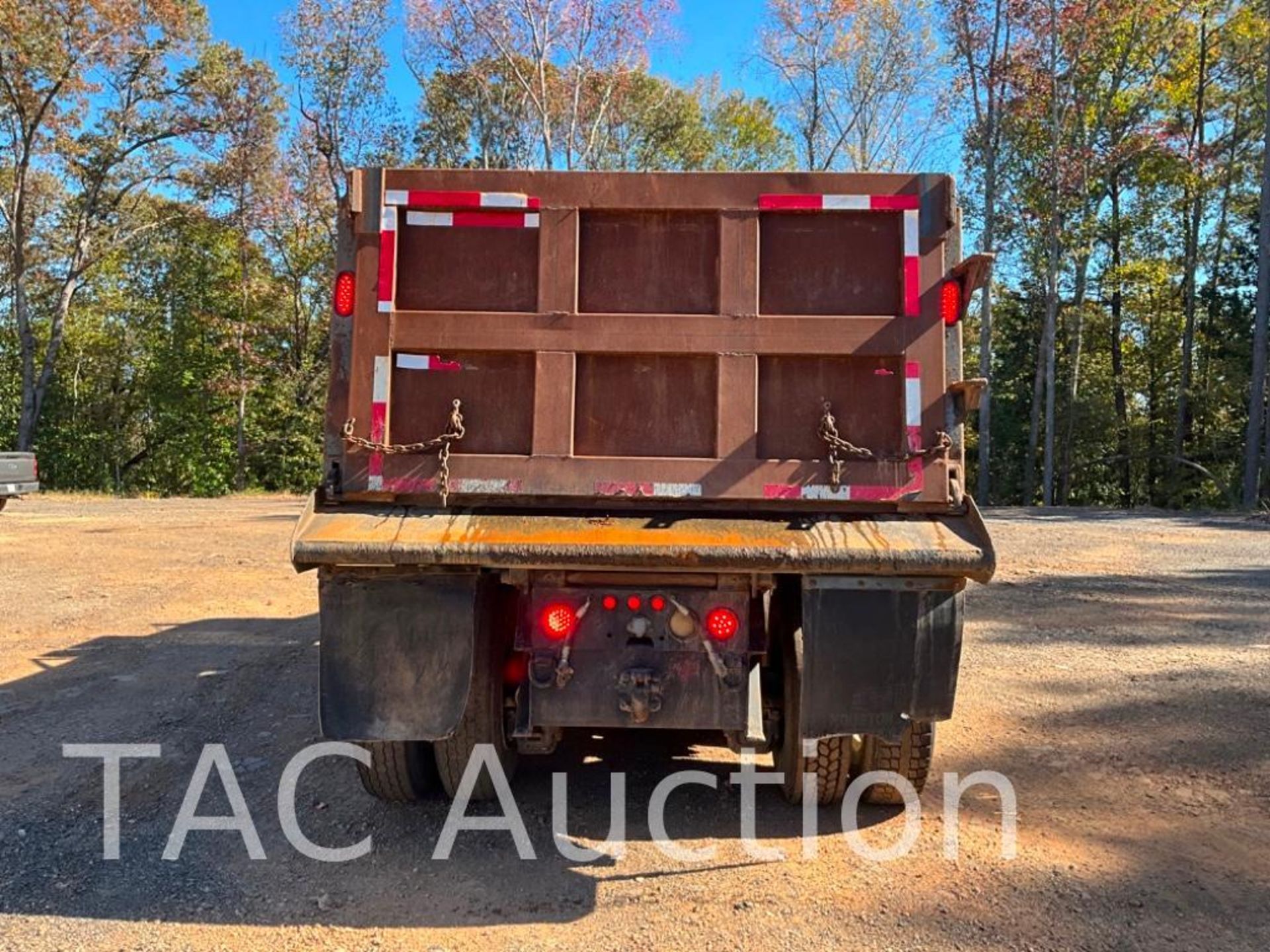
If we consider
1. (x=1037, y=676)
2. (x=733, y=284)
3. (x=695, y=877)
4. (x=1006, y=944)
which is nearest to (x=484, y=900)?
(x=695, y=877)

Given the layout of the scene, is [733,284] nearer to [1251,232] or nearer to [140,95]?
[140,95]

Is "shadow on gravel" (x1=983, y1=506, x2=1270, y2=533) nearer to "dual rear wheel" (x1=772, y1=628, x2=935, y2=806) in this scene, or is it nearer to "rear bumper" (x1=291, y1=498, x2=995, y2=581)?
"dual rear wheel" (x1=772, y1=628, x2=935, y2=806)

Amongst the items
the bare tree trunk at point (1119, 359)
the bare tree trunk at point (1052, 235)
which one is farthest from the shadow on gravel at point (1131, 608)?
the bare tree trunk at point (1119, 359)

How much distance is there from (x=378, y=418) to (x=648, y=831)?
1902 millimetres

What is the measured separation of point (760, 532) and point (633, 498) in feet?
1.57

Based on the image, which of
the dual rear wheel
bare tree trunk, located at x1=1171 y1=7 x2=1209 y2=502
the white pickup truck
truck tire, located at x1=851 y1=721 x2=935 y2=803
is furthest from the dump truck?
bare tree trunk, located at x1=1171 y1=7 x2=1209 y2=502

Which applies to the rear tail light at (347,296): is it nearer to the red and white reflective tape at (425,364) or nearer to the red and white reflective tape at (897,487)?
the red and white reflective tape at (425,364)

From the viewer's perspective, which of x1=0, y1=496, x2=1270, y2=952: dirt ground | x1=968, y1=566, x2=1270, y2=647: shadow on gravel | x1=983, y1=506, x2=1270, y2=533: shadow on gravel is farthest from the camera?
x1=983, y1=506, x2=1270, y2=533: shadow on gravel

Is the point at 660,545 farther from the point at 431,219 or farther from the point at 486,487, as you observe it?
the point at 431,219

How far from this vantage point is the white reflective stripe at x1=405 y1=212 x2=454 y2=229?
330 cm

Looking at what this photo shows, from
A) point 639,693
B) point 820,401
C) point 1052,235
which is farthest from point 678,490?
point 1052,235

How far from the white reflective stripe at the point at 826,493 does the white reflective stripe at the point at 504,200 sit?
146 cm

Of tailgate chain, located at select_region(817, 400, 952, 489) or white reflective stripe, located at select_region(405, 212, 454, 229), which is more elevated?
white reflective stripe, located at select_region(405, 212, 454, 229)

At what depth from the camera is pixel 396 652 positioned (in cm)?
310
